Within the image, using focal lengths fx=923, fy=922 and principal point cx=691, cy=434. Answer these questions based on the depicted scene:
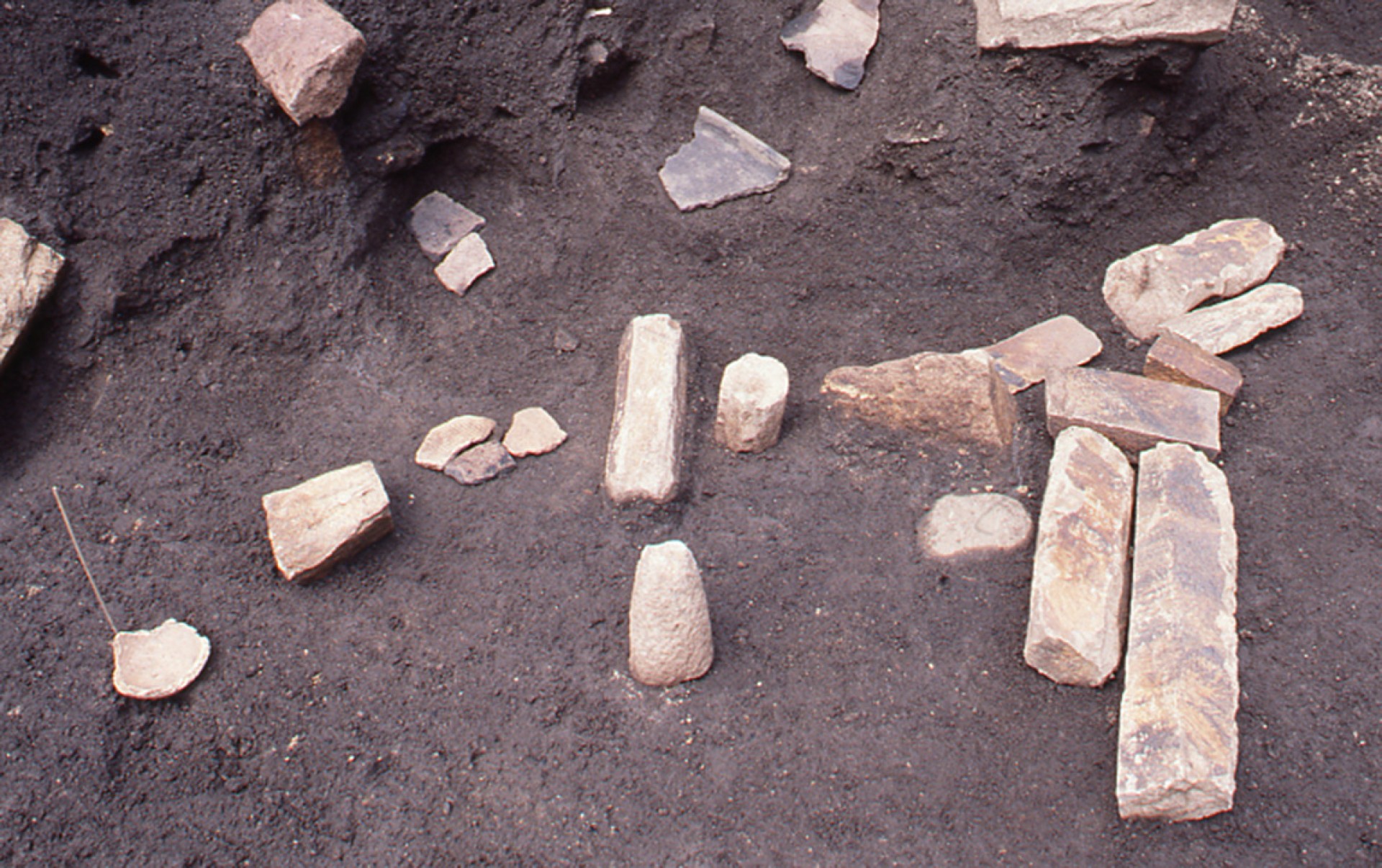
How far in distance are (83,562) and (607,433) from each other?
5.81 ft

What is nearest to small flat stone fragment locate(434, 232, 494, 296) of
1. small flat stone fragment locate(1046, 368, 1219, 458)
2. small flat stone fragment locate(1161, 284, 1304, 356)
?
small flat stone fragment locate(1046, 368, 1219, 458)

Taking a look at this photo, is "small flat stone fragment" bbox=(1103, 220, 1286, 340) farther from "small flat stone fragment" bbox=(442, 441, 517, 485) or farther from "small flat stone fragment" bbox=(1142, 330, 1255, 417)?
"small flat stone fragment" bbox=(442, 441, 517, 485)

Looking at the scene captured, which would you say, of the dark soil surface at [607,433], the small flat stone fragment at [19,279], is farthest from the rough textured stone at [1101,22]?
the small flat stone fragment at [19,279]

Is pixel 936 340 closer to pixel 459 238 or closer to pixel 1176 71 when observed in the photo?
pixel 1176 71

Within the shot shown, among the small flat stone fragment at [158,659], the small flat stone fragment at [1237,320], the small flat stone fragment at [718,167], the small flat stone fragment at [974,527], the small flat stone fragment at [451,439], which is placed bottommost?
the small flat stone fragment at [974,527]

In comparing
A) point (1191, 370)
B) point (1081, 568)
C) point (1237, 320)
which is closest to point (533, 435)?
point (1081, 568)

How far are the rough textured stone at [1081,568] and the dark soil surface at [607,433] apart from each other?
13cm

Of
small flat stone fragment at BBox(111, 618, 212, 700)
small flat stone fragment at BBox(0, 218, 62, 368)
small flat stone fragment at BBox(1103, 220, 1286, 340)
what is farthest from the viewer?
small flat stone fragment at BBox(1103, 220, 1286, 340)

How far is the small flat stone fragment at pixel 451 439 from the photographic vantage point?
134 inches

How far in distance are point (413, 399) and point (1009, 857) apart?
2.60 m

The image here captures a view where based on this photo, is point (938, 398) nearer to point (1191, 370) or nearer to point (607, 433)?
point (1191, 370)

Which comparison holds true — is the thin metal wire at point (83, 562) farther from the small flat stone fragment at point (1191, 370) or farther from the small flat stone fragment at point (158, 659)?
the small flat stone fragment at point (1191, 370)

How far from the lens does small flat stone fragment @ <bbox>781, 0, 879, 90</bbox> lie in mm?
3918

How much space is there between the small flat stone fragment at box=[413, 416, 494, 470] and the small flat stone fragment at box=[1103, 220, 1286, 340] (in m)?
2.60
